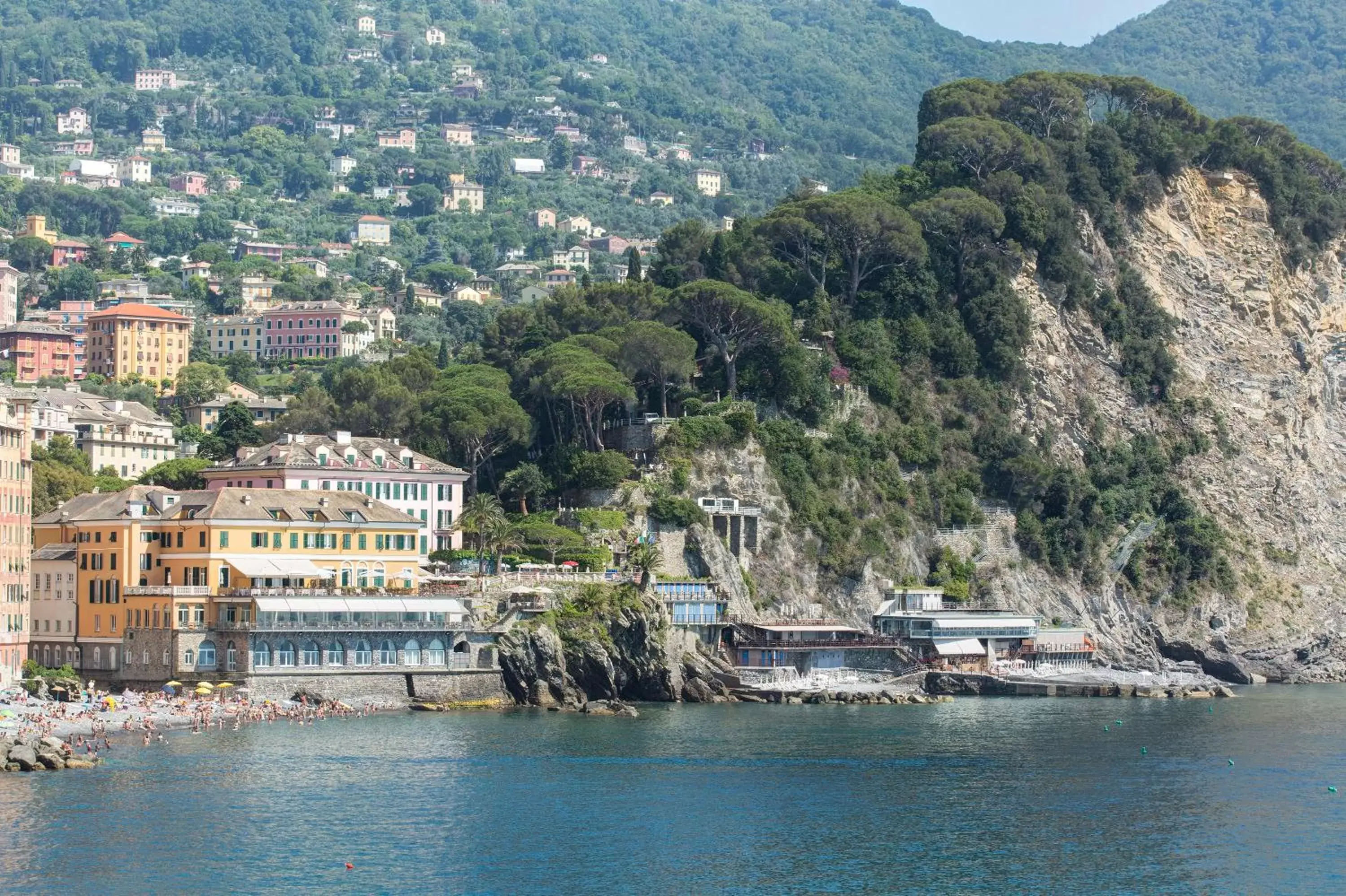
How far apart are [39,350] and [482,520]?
8863cm

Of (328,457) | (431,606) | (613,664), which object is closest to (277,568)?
(431,606)

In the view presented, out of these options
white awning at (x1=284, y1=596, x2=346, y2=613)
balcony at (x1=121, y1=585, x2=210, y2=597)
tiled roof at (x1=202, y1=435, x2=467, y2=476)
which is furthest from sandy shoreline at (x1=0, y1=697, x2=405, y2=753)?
tiled roof at (x1=202, y1=435, x2=467, y2=476)

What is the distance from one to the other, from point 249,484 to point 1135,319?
61.3 metres

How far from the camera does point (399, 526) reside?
96875 millimetres

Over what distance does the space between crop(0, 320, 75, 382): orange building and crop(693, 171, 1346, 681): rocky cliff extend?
82715 mm

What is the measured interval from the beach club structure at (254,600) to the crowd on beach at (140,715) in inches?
43.6

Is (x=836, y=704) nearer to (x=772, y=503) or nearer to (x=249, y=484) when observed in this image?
(x=772, y=503)

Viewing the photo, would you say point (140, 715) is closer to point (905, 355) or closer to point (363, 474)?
point (363, 474)

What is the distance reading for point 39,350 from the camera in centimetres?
17825

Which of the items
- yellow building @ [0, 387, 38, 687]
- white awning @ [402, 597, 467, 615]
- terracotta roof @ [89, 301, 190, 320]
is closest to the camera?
yellow building @ [0, 387, 38, 687]

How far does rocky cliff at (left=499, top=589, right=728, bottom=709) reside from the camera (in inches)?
3659

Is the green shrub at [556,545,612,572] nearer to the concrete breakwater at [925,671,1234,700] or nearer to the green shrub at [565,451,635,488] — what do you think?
the green shrub at [565,451,635,488]

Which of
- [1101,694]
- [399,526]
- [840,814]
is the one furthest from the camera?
[1101,694]

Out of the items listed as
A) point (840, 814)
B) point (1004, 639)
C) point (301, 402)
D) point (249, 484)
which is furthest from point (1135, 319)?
point (840, 814)
